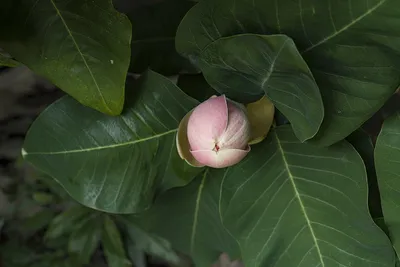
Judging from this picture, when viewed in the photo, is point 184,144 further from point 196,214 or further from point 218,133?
point 196,214

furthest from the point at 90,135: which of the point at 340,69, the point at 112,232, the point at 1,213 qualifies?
the point at 1,213

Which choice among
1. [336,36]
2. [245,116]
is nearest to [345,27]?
[336,36]

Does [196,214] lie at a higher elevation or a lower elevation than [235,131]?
lower

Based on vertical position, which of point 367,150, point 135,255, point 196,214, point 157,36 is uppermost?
point 157,36

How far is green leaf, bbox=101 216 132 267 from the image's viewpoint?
1082 millimetres

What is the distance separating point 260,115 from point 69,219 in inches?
22.2

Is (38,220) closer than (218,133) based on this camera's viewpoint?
No

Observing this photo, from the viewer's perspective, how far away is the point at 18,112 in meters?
1.15

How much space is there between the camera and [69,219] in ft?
3.57

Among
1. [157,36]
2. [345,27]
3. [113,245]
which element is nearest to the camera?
[345,27]

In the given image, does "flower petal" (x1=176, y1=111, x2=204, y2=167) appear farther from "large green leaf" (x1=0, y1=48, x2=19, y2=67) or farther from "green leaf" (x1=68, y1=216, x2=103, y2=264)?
"green leaf" (x1=68, y1=216, x2=103, y2=264)

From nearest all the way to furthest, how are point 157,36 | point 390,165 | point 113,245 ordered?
point 390,165, point 157,36, point 113,245

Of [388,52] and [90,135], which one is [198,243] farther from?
[388,52]

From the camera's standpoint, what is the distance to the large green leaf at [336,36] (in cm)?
51
